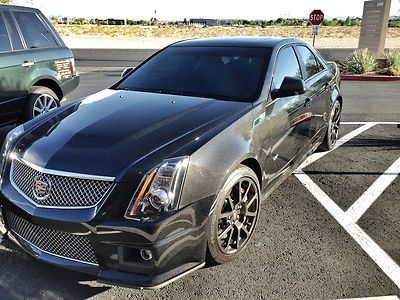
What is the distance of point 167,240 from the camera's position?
2.53 m

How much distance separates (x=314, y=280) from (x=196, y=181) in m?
1.21

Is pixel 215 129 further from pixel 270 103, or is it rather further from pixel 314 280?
pixel 314 280

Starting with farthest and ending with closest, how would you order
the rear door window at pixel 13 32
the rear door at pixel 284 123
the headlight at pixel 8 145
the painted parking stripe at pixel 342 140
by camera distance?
1. the rear door window at pixel 13 32
2. the painted parking stripe at pixel 342 140
3. the rear door at pixel 284 123
4. the headlight at pixel 8 145

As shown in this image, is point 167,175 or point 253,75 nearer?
point 167,175

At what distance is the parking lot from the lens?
9.46ft

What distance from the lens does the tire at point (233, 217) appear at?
288 cm

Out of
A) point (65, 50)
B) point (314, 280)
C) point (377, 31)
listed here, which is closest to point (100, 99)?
point (314, 280)

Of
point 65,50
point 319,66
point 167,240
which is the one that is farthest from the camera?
point 65,50

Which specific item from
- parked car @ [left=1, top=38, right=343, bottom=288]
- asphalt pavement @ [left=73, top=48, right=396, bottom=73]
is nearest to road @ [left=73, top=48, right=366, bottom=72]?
asphalt pavement @ [left=73, top=48, right=396, bottom=73]

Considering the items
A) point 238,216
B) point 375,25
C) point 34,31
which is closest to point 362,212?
point 238,216

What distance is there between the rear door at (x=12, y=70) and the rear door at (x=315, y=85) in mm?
3938

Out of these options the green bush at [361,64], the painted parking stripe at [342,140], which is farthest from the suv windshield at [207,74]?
the green bush at [361,64]

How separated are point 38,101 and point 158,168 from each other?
14.2 feet

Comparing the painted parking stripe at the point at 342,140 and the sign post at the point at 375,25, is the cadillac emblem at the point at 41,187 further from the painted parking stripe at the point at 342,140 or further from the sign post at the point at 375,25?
the sign post at the point at 375,25
